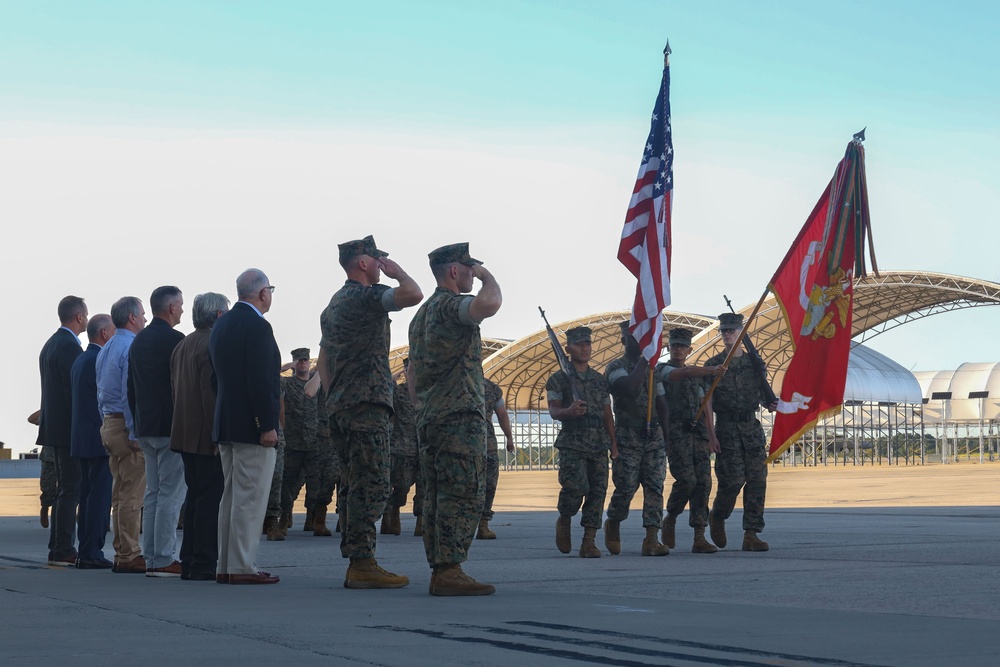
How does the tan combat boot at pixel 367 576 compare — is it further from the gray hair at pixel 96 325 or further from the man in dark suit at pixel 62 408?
the gray hair at pixel 96 325

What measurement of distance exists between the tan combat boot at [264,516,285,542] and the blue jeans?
392 centimetres

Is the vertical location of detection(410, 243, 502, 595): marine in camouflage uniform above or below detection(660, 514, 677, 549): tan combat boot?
above

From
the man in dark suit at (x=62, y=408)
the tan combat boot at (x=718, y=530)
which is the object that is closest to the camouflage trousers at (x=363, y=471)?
the man in dark suit at (x=62, y=408)

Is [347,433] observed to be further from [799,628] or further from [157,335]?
[799,628]

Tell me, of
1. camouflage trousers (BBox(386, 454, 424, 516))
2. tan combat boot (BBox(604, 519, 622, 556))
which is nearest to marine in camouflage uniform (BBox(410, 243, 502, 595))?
tan combat boot (BBox(604, 519, 622, 556))

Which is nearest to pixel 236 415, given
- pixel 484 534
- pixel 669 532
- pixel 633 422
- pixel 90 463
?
pixel 90 463

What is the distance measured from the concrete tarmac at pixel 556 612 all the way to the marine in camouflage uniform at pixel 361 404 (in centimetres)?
29

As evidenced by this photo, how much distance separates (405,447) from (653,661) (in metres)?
9.42

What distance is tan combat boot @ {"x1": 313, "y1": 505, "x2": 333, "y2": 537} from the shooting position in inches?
542

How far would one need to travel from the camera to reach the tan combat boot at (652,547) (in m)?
10.3

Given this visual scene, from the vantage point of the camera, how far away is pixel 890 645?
475cm

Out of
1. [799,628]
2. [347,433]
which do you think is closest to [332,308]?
[347,433]

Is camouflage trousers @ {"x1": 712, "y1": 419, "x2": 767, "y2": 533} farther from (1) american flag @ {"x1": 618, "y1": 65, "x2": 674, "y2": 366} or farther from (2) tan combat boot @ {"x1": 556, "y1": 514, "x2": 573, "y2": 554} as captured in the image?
(2) tan combat boot @ {"x1": 556, "y1": 514, "x2": 573, "y2": 554}

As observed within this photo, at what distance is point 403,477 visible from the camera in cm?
1363
